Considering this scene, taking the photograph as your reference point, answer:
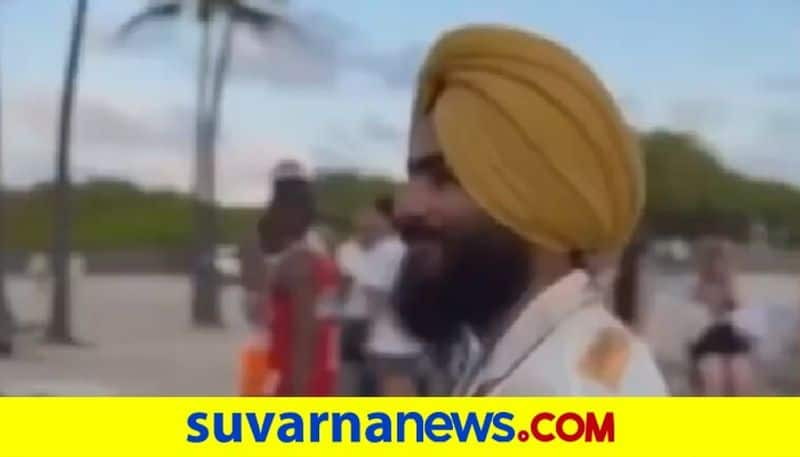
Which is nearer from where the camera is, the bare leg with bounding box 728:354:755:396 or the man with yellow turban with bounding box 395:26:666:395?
the man with yellow turban with bounding box 395:26:666:395

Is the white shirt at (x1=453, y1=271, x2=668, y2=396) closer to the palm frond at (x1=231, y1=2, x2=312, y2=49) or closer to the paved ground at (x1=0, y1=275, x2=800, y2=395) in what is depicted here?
the paved ground at (x1=0, y1=275, x2=800, y2=395)

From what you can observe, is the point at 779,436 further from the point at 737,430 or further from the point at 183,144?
the point at 183,144

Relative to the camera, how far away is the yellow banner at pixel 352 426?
11.7 feet

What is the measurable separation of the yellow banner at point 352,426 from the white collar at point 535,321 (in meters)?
0.07

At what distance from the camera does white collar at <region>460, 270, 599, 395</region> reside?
3.51m

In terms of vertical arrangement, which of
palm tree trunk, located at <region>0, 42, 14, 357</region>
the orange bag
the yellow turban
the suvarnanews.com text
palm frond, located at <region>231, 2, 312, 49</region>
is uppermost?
palm frond, located at <region>231, 2, 312, 49</region>

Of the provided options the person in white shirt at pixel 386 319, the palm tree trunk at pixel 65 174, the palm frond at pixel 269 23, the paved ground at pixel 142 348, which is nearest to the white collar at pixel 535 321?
the person in white shirt at pixel 386 319

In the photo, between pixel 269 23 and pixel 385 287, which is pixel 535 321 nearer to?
pixel 385 287

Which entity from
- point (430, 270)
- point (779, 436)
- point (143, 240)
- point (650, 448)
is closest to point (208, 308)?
point (143, 240)

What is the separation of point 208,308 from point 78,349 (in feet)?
0.89

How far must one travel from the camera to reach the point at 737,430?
3621mm

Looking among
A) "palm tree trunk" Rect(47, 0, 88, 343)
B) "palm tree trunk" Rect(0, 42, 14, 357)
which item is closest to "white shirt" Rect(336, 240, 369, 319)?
"palm tree trunk" Rect(47, 0, 88, 343)

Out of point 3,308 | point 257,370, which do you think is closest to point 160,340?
point 257,370

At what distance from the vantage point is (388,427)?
3596mm
